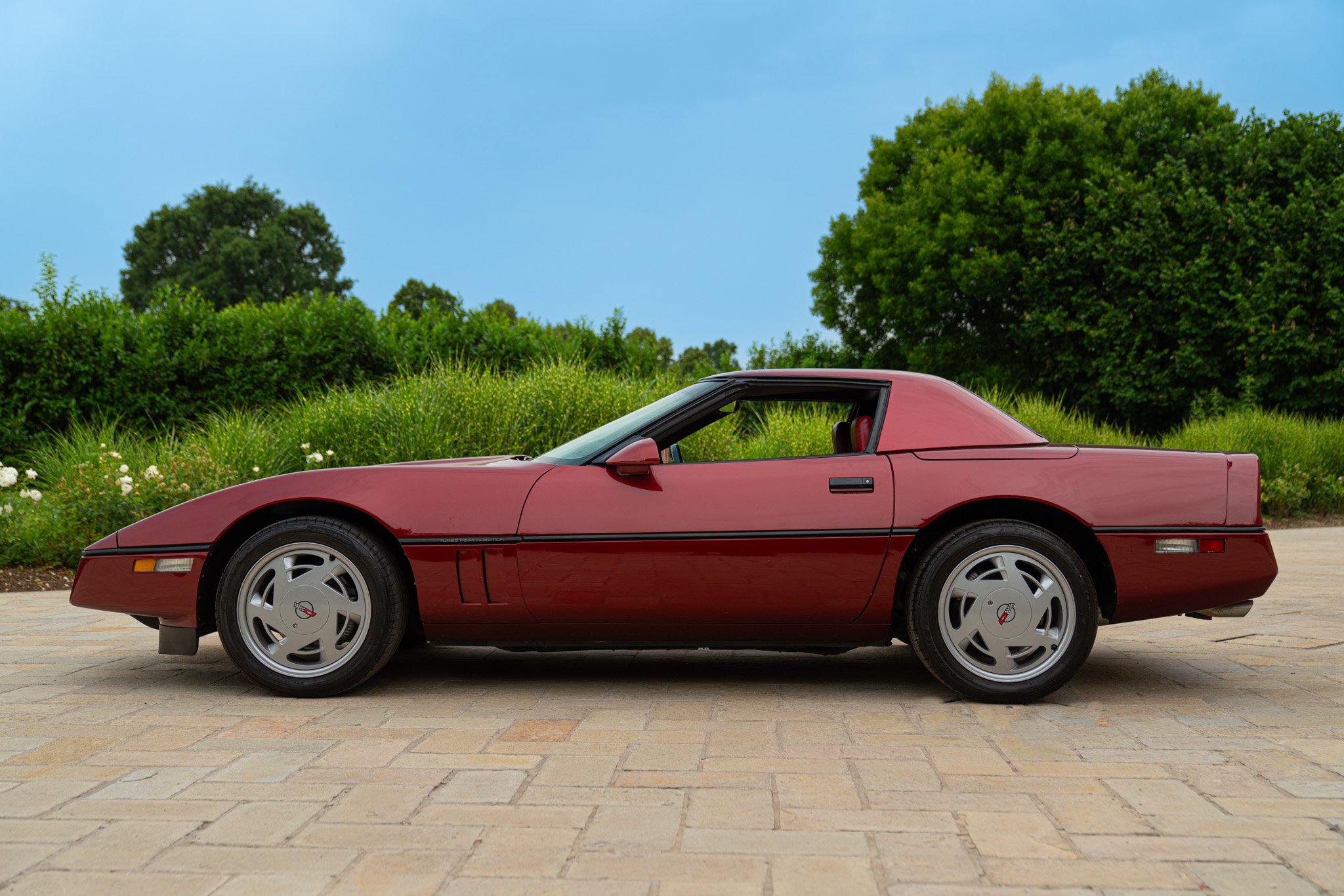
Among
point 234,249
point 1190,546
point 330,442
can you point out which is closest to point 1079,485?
point 1190,546

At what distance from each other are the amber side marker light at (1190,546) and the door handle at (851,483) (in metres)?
1.09

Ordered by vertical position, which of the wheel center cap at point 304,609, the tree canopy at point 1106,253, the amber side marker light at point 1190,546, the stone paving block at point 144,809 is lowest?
the stone paving block at point 144,809

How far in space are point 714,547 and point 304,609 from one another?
5.18ft

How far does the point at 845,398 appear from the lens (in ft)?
14.1

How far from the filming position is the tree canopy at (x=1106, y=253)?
22672 millimetres

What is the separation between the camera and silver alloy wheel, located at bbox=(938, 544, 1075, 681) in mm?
3854

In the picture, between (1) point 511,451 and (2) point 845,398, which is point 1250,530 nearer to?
(2) point 845,398

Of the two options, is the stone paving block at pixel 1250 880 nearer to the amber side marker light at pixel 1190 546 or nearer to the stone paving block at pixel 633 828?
the stone paving block at pixel 633 828

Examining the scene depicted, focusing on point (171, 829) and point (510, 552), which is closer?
point (171, 829)

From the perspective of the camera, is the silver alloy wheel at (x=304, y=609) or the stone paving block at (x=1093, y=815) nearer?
the stone paving block at (x=1093, y=815)

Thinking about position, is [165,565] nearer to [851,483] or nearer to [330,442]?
[851,483]

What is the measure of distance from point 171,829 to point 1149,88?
3179 cm

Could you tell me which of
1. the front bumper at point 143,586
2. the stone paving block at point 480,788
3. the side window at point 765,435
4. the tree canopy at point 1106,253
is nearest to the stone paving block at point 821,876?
the stone paving block at point 480,788

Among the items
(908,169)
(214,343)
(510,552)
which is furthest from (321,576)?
(908,169)
